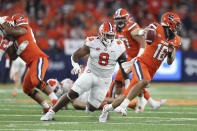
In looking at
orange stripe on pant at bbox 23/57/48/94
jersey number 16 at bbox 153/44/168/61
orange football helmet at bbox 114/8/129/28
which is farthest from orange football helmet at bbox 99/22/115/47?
orange football helmet at bbox 114/8/129/28

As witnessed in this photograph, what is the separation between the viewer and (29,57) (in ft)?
25.4

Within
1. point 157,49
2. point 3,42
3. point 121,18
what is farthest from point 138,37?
point 3,42

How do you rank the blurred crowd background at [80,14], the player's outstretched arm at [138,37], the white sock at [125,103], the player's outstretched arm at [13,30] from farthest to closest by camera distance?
1. the blurred crowd background at [80,14]
2. the player's outstretched arm at [138,37]
3. the player's outstretched arm at [13,30]
4. the white sock at [125,103]

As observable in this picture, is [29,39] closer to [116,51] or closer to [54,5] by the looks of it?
[116,51]

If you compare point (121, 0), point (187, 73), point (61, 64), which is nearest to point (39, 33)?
point (61, 64)

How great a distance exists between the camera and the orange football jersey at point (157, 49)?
7418 millimetres

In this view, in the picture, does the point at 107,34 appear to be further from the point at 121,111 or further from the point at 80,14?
the point at 80,14

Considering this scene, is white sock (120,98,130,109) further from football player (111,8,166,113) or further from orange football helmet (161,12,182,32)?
football player (111,8,166,113)

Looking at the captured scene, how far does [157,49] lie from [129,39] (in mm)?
1487

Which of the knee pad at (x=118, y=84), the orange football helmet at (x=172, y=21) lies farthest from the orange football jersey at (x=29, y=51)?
the orange football helmet at (x=172, y=21)

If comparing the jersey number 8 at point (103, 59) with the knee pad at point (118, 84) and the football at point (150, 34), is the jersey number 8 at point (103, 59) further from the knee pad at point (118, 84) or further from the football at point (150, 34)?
the knee pad at point (118, 84)

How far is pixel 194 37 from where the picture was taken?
1717 cm

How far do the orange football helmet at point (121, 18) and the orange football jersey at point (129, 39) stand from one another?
0.22m

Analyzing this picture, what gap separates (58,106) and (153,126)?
1394 millimetres
